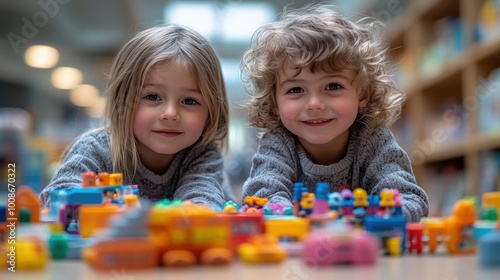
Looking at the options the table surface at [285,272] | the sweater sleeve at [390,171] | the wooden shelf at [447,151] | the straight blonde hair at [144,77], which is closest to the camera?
the table surface at [285,272]

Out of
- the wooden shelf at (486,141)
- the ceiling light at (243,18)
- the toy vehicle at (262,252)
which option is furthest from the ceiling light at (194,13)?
the toy vehicle at (262,252)

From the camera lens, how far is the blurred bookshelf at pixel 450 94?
253 cm

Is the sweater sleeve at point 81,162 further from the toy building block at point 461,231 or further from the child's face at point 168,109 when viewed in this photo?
the toy building block at point 461,231

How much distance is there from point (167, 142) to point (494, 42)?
1.58 m

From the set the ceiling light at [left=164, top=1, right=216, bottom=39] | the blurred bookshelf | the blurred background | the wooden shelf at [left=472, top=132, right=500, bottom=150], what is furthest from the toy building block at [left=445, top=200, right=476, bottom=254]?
the ceiling light at [left=164, top=1, right=216, bottom=39]

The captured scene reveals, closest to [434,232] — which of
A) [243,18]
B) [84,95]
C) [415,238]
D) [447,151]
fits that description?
[415,238]

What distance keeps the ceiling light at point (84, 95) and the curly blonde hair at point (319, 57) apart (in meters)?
4.88

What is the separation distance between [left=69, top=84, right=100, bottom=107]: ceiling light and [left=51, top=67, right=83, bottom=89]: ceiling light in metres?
0.24

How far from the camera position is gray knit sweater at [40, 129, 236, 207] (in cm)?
129

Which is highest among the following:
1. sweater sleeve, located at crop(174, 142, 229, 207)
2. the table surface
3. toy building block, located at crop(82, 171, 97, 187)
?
sweater sleeve, located at crop(174, 142, 229, 207)

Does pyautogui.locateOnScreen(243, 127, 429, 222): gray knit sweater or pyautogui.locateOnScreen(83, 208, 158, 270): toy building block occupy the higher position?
pyautogui.locateOnScreen(243, 127, 429, 222): gray knit sweater

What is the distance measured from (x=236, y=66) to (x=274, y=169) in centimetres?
122

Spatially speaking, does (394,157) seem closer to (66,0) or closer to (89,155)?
(89,155)

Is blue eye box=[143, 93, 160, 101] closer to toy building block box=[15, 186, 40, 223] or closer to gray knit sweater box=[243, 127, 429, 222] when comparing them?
gray knit sweater box=[243, 127, 429, 222]
